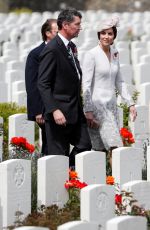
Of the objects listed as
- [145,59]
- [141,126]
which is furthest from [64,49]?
[145,59]

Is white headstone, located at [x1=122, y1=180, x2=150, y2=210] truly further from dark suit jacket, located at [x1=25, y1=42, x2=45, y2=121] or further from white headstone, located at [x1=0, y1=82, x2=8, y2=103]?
white headstone, located at [x1=0, y1=82, x2=8, y2=103]

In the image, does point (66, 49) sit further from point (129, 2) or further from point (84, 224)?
point (129, 2)

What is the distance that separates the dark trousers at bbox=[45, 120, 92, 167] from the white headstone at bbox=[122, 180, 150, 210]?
113cm

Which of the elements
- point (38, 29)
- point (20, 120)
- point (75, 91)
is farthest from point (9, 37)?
point (75, 91)

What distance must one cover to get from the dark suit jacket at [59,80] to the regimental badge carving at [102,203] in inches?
52.6

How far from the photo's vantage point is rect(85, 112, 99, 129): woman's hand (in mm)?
9539

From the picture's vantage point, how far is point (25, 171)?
8.47 m

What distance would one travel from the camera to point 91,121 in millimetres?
9617

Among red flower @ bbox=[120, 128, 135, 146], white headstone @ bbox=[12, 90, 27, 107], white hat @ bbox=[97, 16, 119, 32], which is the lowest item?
red flower @ bbox=[120, 128, 135, 146]

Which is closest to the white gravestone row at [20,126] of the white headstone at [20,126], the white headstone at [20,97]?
the white headstone at [20,126]

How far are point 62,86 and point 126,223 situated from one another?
2.46 m

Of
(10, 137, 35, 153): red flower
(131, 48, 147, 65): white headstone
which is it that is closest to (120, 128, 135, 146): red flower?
(10, 137, 35, 153): red flower

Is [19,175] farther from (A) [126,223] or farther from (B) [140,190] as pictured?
(A) [126,223]

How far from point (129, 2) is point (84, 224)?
2453 cm
